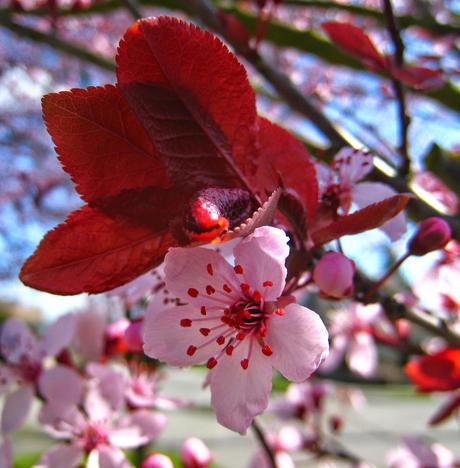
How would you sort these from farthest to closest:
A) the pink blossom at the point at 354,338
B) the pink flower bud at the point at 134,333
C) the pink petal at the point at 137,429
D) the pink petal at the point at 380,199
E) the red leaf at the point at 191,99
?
the pink blossom at the point at 354,338
the pink petal at the point at 137,429
the pink flower bud at the point at 134,333
the pink petal at the point at 380,199
the red leaf at the point at 191,99

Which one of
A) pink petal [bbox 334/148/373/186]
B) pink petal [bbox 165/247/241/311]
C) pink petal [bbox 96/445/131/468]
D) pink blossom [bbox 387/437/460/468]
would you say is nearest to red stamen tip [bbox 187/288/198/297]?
pink petal [bbox 165/247/241/311]

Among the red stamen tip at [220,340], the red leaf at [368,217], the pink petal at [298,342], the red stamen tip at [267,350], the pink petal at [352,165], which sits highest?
the red leaf at [368,217]

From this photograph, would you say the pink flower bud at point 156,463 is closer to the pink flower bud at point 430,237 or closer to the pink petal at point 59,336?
the pink petal at point 59,336

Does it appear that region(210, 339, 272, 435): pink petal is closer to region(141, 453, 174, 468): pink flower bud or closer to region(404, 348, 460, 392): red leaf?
region(141, 453, 174, 468): pink flower bud

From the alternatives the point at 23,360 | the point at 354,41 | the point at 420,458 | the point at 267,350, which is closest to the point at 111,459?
Result: the point at 23,360

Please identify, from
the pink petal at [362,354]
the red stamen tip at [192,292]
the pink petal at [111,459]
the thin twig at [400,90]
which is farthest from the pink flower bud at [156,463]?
the pink petal at [362,354]

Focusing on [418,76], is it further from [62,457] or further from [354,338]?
[354,338]

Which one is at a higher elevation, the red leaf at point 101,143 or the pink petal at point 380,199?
the red leaf at point 101,143

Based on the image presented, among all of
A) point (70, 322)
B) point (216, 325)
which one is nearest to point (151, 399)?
point (70, 322)
